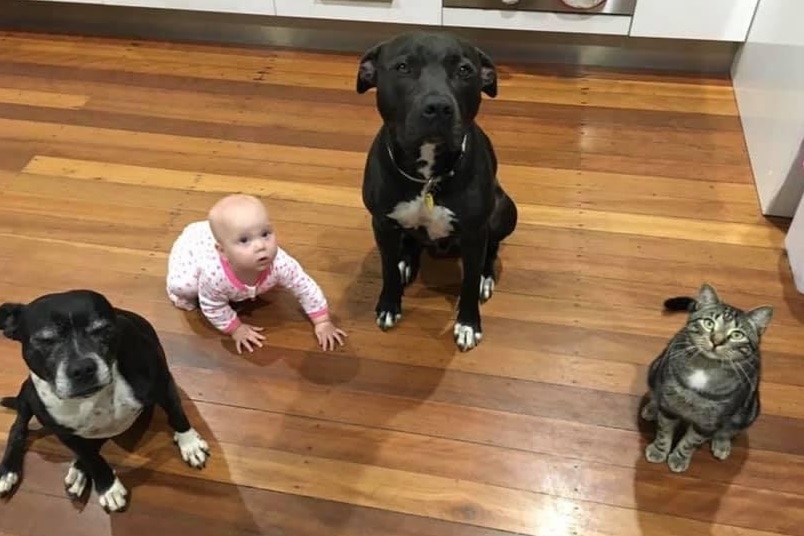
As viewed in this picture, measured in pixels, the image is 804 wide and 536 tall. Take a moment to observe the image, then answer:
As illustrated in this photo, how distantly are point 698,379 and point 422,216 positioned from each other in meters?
0.69

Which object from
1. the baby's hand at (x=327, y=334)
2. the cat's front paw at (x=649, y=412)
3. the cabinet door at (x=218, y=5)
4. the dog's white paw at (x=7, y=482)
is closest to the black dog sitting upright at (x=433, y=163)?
the baby's hand at (x=327, y=334)

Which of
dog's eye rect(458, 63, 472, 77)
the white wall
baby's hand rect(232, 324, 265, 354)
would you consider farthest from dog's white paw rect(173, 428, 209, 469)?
the white wall

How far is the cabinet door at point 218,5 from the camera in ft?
10.4

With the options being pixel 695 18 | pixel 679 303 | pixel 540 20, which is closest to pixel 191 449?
pixel 679 303

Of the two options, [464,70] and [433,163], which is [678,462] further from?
[464,70]

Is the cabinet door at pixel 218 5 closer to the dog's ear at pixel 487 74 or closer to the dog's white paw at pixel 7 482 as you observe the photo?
the dog's ear at pixel 487 74

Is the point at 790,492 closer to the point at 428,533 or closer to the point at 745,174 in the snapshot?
the point at 428,533

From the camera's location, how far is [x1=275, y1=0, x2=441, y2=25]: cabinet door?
3.03m

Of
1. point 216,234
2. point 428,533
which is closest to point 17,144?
point 216,234

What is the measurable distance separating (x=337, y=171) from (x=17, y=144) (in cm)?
119

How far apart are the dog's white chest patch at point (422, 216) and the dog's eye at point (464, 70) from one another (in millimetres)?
282

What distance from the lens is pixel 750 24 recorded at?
284 cm

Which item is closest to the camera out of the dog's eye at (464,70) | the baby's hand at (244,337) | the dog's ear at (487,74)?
the dog's eye at (464,70)

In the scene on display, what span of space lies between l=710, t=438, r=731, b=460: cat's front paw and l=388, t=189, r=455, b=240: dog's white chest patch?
0.77 metres
